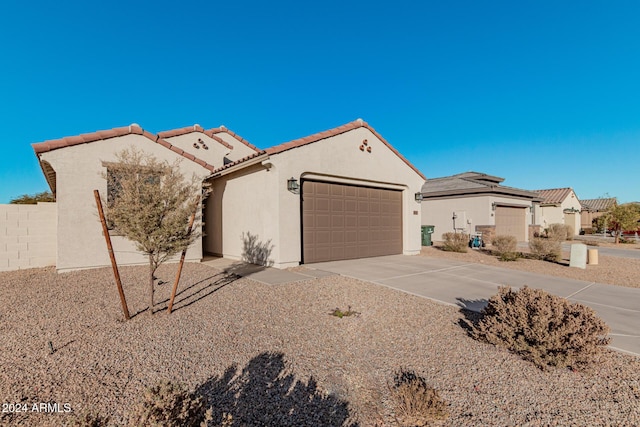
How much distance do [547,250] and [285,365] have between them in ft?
38.9

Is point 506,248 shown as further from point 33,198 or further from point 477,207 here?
point 33,198

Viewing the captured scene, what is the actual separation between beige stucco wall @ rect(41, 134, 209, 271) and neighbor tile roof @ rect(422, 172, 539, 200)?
16.6 meters

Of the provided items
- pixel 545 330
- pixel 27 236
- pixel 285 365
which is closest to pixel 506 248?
pixel 545 330

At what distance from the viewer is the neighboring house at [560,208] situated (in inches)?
1098

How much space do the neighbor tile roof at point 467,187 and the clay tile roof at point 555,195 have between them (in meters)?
9.63

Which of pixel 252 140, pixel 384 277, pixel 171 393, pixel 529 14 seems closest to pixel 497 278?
pixel 384 277

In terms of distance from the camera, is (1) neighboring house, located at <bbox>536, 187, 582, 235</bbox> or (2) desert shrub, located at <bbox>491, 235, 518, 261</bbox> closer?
(2) desert shrub, located at <bbox>491, 235, 518, 261</bbox>

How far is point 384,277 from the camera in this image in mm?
7582

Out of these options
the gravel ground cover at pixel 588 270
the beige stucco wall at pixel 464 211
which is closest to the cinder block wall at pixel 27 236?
the gravel ground cover at pixel 588 270

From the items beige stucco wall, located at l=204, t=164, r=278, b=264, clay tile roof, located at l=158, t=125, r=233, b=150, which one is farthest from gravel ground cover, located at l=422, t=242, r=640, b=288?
clay tile roof, located at l=158, t=125, r=233, b=150

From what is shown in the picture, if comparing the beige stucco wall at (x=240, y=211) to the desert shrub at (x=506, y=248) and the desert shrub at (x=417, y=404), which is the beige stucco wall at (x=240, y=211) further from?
the desert shrub at (x=506, y=248)

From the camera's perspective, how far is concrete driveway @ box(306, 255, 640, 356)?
187 inches

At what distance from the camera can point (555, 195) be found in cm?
2925

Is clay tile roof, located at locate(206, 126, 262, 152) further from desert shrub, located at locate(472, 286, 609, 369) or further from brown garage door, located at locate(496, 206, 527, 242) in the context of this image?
brown garage door, located at locate(496, 206, 527, 242)
